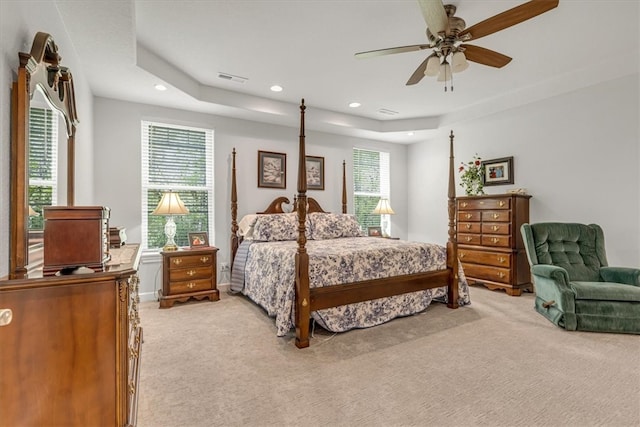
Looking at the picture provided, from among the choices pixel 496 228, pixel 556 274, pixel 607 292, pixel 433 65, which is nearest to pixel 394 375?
pixel 556 274

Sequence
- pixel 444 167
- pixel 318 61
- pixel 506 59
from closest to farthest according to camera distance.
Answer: pixel 506 59 → pixel 318 61 → pixel 444 167

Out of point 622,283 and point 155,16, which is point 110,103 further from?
point 622,283

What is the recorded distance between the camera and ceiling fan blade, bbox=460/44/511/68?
8.03 feet

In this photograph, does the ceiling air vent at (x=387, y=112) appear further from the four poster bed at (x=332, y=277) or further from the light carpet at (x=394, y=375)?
the light carpet at (x=394, y=375)

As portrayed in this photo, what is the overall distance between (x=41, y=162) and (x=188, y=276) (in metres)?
2.52

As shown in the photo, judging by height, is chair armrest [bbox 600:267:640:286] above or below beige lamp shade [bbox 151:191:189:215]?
below

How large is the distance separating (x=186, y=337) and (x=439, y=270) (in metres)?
2.71

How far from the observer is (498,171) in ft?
15.8

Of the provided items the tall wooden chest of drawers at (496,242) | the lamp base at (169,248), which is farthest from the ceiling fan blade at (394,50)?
the lamp base at (169,248)

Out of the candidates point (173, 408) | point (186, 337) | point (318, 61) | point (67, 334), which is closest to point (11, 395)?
point (67, 334)

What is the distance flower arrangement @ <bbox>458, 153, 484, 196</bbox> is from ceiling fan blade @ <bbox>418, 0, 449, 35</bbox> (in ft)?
10.0

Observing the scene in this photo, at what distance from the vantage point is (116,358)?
1.27 metres

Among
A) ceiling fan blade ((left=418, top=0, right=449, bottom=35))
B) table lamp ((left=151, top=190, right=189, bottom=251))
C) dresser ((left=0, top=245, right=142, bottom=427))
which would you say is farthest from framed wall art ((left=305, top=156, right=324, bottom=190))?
dresser ((left=0, top=245, right=142, bottom=427))

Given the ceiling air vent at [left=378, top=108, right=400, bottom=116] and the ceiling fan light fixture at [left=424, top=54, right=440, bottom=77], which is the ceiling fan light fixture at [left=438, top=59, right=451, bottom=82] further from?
the ceiling air vent at [left=378, top=108, right=400, bottom=116]
